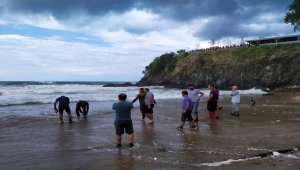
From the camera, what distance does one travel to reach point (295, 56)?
5459 cm

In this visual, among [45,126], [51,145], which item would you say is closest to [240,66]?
[45,126]

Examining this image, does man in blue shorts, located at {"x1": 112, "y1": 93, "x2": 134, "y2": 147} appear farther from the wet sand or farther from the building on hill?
the building on hill

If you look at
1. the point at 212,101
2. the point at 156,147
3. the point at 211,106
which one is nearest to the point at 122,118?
the point at 156,147

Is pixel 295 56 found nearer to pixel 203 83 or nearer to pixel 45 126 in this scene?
pixel 203 83

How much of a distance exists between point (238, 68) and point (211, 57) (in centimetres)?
930

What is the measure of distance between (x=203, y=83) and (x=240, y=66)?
7667 millimetres

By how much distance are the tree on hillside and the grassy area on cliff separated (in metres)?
5.68

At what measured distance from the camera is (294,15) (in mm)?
62125

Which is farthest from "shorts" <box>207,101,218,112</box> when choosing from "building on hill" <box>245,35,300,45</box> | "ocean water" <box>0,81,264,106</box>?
"building on hill" <box>245,35,300,45</box>

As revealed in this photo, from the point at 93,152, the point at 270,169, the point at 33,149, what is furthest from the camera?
the point at 33,149

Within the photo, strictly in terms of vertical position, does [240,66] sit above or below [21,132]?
above

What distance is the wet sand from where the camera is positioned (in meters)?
7.87

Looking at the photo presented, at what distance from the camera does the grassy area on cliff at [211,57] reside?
59.8 meters

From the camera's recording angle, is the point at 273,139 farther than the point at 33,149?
Yes
